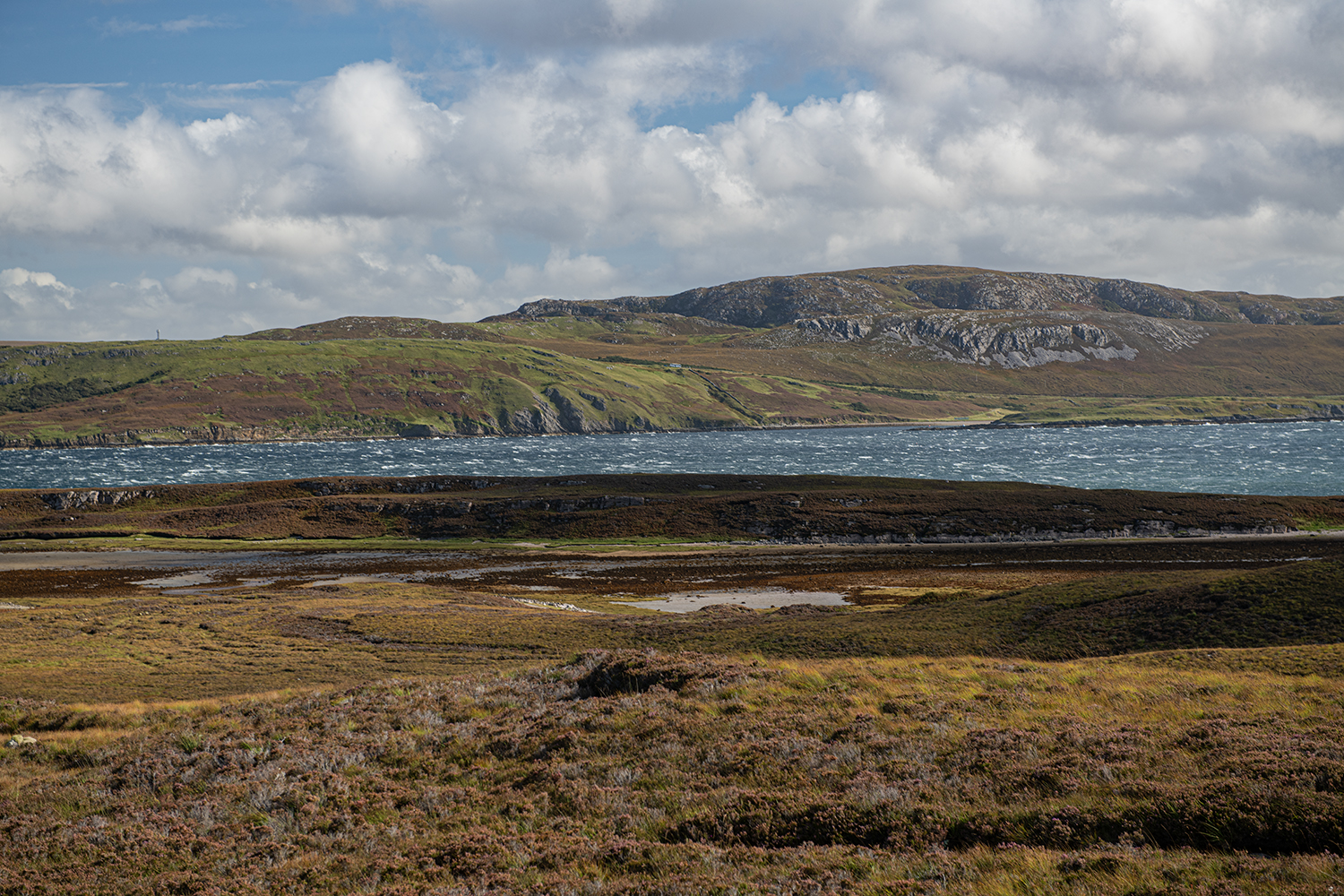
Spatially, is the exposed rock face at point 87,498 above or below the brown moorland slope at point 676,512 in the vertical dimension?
above

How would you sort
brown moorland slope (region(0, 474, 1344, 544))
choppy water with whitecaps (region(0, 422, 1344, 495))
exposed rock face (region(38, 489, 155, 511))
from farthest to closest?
choppy water with whitecaps (region(0, 422, 1344, 495))
exposed rock face (region(38, 489, 155, 511))
brown moorland slope (region(0, 474, 1344, 544))

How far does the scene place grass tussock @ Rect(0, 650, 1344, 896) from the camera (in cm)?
993

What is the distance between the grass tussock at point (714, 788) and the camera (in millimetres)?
9930

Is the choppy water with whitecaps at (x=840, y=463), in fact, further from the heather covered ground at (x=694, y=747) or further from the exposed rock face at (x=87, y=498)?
the heather covered ground at (x=694, y=747)

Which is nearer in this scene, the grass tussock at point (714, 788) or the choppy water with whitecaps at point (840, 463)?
the grass tussock at point (714, 788)

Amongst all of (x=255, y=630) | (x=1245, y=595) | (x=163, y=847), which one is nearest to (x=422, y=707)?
(x=163, y=847)

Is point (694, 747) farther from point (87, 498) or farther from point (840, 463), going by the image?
point (840, 463)

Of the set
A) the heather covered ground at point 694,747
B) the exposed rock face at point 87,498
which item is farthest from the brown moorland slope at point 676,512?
the heather covered ground at point 694,747

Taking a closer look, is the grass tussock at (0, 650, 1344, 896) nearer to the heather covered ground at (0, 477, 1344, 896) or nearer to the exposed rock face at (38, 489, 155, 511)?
the heather covered ground at (0, 477, 1344, 896)

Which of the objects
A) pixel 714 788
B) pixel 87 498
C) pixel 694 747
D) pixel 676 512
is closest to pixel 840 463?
pixel 676 512

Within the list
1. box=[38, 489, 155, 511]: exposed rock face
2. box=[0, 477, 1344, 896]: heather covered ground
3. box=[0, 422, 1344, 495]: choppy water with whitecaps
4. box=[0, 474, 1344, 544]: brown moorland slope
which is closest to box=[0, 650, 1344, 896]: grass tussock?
box=[0, 477, 1344, 896]: heather covered ground

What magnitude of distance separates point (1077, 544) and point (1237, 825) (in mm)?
64614

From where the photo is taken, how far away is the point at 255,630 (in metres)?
37.9

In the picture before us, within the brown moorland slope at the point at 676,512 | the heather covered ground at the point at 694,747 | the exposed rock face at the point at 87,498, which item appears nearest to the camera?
the heather covered ground at the point at 694,747
